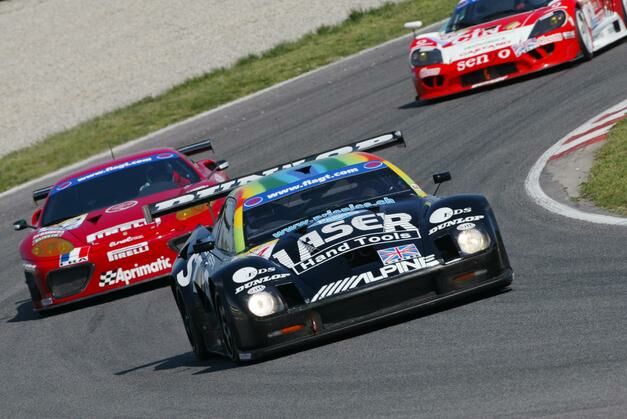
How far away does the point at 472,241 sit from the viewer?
291 inches

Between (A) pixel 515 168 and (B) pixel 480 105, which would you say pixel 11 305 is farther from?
(B) pixel 480 105

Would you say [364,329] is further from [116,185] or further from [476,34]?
[476,34]

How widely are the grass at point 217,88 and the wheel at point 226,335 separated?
13.5 m

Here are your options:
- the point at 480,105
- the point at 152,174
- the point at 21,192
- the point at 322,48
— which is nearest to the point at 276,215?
the point at 152,174

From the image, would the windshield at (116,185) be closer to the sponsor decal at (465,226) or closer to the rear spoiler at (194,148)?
the rear spoiler at (194,148)

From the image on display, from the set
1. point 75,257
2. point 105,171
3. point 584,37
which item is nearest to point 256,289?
point 75,257

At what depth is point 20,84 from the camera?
99.4ft

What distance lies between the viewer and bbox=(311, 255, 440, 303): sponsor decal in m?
7.14

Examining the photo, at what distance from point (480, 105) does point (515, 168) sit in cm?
365

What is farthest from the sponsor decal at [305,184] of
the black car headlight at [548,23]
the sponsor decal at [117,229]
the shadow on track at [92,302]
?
the black car headlight at [548,23]

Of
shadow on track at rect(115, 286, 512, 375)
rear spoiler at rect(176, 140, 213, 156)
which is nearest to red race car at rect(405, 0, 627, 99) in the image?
rear spoiler at rect(176, 140, 213, 156)

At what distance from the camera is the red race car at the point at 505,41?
15.8 m

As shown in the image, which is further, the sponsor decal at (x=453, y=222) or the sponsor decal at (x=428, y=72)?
the sponsor decal at (x=428, y=72)

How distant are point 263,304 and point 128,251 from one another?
177 inches
